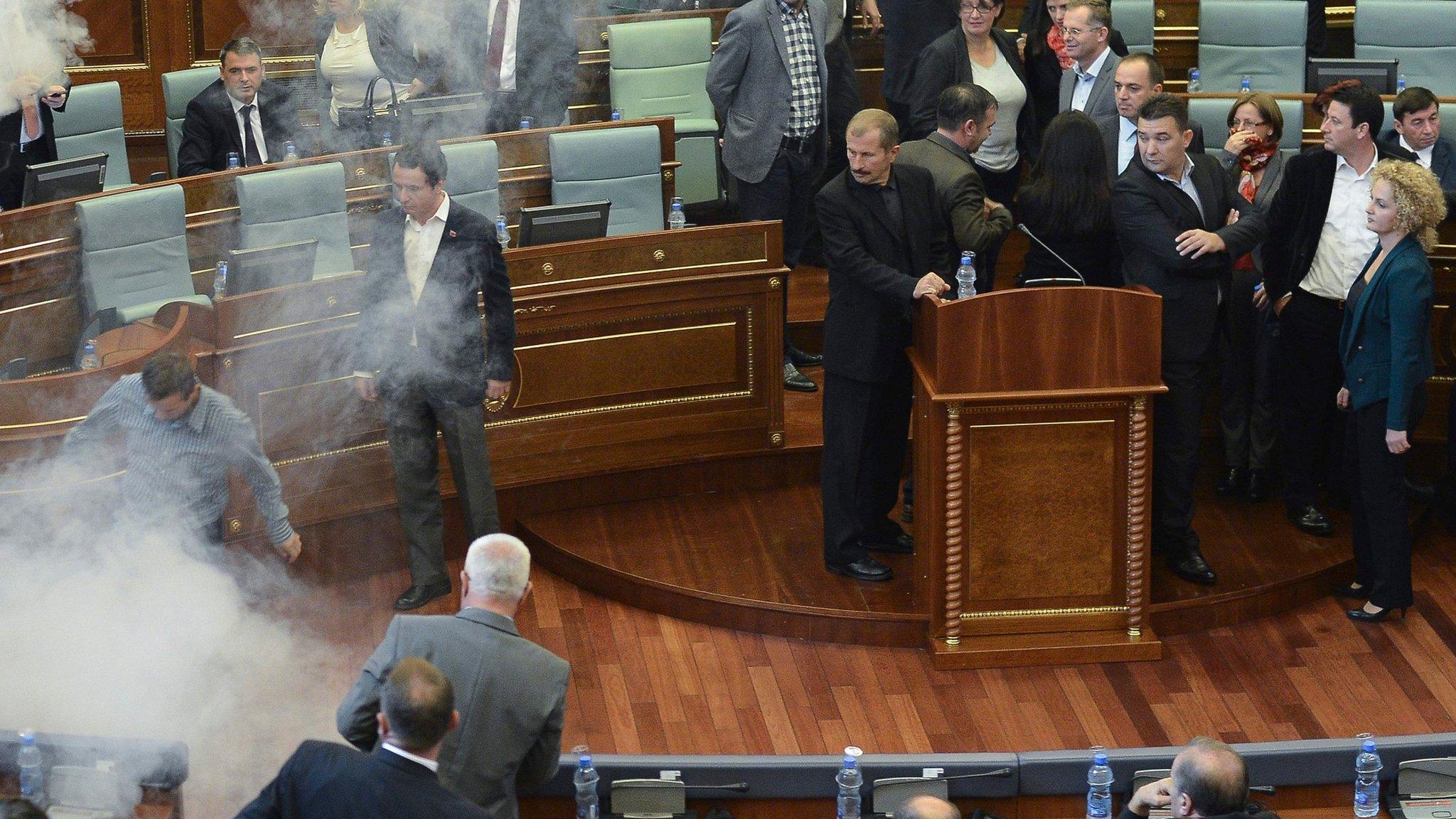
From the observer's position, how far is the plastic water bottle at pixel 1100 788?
135 inches

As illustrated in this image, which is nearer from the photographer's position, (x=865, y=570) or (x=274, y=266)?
(x=865, y=570)

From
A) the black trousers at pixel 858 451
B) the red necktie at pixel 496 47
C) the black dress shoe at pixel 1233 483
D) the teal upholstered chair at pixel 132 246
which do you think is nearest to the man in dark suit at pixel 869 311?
the black trousers at pixel 858 451

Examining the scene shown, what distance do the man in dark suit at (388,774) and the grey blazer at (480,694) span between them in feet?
0.86

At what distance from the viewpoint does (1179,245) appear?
4.21 metres

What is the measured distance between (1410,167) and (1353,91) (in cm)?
36

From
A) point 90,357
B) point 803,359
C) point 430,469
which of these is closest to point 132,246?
point 90,357

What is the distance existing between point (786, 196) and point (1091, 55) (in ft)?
3.47

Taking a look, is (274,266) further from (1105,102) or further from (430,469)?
(1105,102)

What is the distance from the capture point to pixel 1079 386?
13.3 ft

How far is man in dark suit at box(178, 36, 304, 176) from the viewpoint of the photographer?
5.82m

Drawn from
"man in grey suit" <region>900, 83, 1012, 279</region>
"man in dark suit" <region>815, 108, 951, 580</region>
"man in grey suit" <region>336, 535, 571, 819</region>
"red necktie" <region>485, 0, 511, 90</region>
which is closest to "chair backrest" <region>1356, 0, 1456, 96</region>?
"man in grey suit" <region>900, 83, 1012, 279</region>

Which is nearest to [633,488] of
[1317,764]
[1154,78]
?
[1154,78]

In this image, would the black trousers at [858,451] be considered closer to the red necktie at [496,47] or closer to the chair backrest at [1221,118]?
the chair backrest at [1221,118]

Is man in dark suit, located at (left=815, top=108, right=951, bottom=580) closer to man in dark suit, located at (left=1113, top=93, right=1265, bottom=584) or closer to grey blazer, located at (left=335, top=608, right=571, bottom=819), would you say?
man in dark suit, located at (left=1113, top=93, right=1265, bottom=584)
